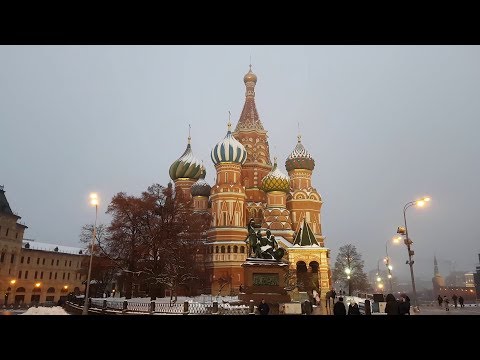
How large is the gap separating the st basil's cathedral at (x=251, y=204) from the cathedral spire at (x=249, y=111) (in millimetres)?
171

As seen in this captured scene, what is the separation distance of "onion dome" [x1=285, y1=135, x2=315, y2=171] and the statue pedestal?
32388 mm

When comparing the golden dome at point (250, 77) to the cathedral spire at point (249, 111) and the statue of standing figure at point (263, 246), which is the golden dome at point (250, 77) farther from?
the statue of standing figure at point (263, 246)

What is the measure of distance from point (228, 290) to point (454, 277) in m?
177

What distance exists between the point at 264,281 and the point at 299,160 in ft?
110

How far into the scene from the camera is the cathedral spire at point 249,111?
203ft

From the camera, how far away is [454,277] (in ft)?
593

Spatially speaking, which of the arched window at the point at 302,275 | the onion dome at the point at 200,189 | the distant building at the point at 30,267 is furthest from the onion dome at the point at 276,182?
the distant building at the point at 30,267

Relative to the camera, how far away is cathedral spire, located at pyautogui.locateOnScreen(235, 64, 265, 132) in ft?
203

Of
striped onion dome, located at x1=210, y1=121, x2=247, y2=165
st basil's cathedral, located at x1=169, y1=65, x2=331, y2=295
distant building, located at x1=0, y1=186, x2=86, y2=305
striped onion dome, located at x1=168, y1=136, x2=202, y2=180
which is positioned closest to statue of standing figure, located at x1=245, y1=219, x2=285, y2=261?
st basil's cathedral, located at x1=169, y1=65, x2=331, y2=295

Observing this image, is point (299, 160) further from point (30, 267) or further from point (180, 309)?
point (30, 267)
